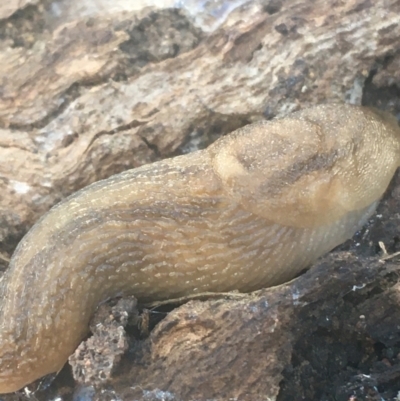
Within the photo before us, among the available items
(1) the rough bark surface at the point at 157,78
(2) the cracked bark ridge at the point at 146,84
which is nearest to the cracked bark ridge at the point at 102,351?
(1) the rough bark surface at the point at 157,78

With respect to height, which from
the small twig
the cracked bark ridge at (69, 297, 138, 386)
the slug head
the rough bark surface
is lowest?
the small twig

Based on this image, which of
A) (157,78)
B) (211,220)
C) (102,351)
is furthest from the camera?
(157,78)

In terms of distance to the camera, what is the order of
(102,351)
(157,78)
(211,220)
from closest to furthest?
1. (102,351)
2. (211,220)
3. (157,78)

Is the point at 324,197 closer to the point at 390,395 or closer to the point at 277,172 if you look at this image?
the point at 277,172

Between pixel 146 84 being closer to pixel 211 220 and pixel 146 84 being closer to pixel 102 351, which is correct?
pixel 211 220

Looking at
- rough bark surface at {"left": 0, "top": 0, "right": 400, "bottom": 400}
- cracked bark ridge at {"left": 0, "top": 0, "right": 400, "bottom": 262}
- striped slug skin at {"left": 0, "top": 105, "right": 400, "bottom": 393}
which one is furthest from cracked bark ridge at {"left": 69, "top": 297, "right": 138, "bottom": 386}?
cracked bark ridge at {"left": 0, "top": 0, "right": 400, "bottom": 262}

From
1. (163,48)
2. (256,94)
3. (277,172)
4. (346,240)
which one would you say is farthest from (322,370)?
(163,48)

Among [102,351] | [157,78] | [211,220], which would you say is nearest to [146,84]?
[157,78]

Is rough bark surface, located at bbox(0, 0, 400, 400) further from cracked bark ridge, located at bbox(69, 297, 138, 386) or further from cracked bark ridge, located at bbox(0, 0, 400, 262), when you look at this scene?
cracked bark ridge, located at bbox(69, 297, 138, 386)
